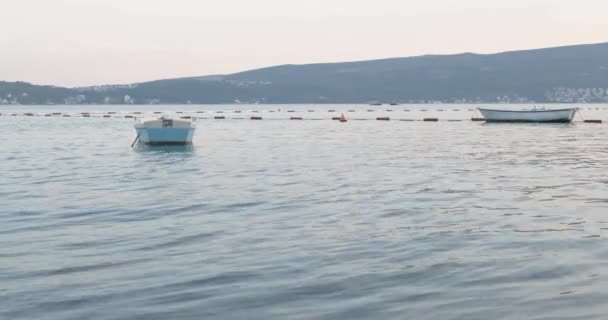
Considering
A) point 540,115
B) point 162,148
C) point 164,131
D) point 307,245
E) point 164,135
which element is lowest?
point 540,115

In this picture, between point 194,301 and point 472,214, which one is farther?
point 472,214

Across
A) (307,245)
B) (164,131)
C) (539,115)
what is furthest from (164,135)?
(539,115)

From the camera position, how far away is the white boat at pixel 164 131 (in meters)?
49.2

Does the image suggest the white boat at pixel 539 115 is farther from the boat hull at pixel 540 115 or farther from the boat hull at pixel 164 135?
the boat hull at pixel 164 135

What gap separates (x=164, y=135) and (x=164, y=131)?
25 cm

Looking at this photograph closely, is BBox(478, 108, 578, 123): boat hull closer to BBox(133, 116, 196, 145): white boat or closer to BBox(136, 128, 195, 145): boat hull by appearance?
BBox(133, 116, 196, 145): white boat

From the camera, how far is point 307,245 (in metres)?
14.7

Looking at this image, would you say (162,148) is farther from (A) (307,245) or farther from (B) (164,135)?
(A) (307,245)

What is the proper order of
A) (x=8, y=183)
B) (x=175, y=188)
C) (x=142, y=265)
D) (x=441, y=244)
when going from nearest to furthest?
(x=142, y=265), (x=441, y=244), (x=175, y=188), (x=8, y=183)

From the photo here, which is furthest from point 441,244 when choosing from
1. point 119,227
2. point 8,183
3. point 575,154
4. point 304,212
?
point 575,154

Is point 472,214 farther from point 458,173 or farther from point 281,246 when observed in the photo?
point 458,173

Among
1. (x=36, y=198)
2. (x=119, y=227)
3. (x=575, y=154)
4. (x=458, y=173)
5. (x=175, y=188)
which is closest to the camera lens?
(x=119, y=227)

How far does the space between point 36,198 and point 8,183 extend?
550 cm

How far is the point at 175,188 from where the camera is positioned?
2595 centimetres
